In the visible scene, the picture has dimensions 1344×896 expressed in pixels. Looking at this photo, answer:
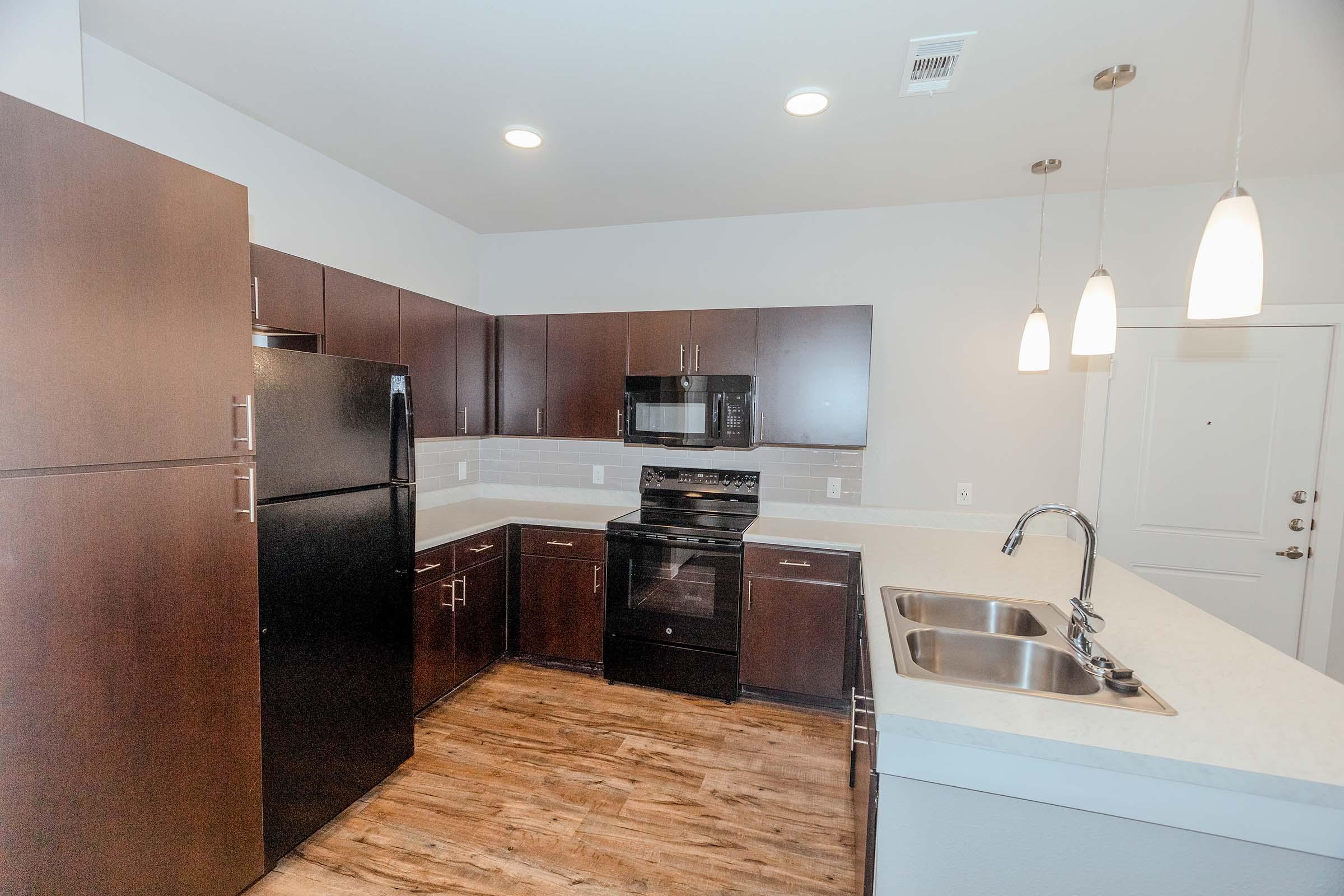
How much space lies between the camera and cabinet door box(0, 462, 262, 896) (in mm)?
1190

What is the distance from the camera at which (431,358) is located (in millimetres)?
2988

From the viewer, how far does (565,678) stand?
315 centimetres

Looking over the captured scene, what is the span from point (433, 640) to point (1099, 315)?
2.85 m

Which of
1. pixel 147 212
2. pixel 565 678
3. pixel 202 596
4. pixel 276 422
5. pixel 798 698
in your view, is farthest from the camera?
pixel 565 678

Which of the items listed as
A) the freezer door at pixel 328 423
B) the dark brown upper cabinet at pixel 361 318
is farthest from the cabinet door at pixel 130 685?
the dark brown upper cabinet at pixel 361 318

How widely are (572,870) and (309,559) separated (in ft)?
4.32

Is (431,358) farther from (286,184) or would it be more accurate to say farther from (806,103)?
(806,103)

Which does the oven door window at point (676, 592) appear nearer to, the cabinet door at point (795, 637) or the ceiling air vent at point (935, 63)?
the cabinet door at point (795, 637)

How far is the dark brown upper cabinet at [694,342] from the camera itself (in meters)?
3.07

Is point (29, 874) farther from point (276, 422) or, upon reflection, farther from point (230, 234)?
point (230, 234)

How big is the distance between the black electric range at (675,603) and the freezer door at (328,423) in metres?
1.25

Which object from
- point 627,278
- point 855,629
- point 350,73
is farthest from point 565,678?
point 350,73

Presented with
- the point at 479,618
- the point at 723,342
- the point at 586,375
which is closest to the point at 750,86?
the point at 723,342

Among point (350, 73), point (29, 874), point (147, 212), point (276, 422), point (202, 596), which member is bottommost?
point (29, 874)
